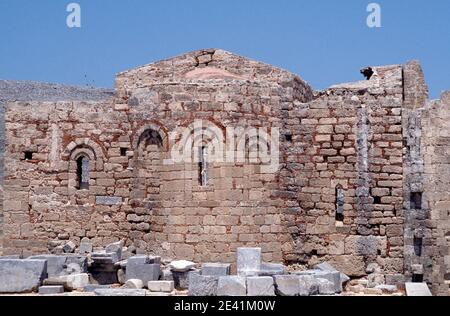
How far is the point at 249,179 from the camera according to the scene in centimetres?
1587

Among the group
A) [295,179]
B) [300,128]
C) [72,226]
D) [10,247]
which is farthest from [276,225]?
[10,247]

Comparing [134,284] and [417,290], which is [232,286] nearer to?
[134,284]

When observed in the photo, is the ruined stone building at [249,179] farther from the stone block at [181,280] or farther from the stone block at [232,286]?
the stone block at [232,286]

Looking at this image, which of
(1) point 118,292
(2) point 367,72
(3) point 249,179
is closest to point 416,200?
(3) point 249,179

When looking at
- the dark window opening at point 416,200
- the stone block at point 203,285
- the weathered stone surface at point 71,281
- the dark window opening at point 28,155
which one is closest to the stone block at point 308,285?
the stone block at point 203,285

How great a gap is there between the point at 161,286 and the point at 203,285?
1299 mm

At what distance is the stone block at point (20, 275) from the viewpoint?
1326 cm

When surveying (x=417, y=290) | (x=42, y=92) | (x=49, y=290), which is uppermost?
(x=42, y=92)

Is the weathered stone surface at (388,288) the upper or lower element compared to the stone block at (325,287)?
lower

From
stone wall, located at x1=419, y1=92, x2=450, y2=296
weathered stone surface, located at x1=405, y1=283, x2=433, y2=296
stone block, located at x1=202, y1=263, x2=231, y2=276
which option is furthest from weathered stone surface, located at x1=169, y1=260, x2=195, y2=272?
stone wall, located at x1=419, y1=92, x2=450, y2=296

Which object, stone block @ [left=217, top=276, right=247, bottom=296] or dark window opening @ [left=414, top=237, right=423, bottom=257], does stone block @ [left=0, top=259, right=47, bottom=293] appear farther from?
dark window opening @ [left=414, top=237, right=423, bottom=257]

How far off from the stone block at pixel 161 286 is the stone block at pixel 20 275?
1.90 metres

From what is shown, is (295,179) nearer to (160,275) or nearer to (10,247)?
(160,275)

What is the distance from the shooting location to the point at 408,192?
16250 mm
